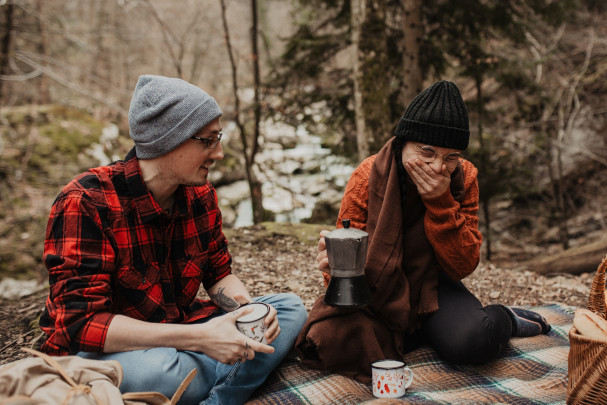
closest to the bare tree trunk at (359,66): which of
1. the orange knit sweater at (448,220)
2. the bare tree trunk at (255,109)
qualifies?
the bare tree trunk at (255,109)

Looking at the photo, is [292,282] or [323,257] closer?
[323,257]

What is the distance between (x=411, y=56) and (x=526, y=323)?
3.96m

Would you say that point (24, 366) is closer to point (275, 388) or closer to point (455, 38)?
point (275, 388)

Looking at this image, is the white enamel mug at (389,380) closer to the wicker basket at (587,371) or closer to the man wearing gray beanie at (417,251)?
the man wearing gray beanie at (417,251)

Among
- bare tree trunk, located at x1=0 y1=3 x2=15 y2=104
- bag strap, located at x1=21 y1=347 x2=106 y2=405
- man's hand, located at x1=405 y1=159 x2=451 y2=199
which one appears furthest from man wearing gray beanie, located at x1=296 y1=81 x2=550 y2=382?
bare tree trunk, located at x1=0 y1=3 x2=15 y2=104

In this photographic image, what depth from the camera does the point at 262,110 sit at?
7168 mm

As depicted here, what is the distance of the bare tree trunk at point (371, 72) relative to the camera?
5.31 meters

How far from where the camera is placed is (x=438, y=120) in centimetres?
230

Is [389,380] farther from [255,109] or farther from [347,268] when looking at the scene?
[255,109]

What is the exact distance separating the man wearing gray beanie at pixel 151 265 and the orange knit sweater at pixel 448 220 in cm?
79

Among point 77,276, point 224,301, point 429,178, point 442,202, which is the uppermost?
point 429,178

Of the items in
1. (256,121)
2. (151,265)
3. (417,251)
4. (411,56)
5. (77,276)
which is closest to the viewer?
(77,276)

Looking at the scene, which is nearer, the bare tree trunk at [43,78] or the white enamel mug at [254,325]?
the white enamel mug at [254,325]

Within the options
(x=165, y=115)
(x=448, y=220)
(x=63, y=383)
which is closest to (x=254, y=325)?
(x=63, y=383)
